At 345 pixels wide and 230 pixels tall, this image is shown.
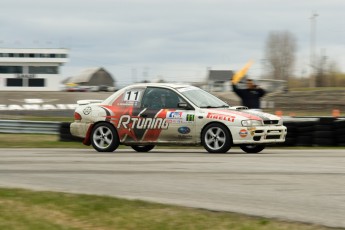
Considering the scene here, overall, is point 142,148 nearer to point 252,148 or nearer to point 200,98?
point 200,98

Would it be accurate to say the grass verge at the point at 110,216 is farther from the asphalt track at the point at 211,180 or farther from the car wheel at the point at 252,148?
the car wheel at the point at 252,148

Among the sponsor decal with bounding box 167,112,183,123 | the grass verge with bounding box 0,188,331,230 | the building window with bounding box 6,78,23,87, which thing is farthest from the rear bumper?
the building window with bounding box 6,78,23,87

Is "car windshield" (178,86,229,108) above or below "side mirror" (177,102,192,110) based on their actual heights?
above

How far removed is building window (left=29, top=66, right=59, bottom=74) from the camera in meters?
124

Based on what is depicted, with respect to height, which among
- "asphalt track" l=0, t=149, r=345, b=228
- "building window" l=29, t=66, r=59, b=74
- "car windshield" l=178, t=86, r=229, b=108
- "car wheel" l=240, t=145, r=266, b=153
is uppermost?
"building window" l=29, t=66, r=59, b=74

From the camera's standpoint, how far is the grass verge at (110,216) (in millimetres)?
6180

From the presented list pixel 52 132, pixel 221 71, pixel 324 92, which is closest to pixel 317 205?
pixel 52 132

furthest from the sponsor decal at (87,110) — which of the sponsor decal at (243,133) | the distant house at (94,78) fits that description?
the distant house at (94,78)

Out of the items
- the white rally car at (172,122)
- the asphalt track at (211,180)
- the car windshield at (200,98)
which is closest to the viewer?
the asphalt track at (211,180)

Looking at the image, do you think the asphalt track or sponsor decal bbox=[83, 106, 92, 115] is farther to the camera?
sponsor decal bbox=[83, 106, 92, 115]

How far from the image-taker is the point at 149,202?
731 centimetres

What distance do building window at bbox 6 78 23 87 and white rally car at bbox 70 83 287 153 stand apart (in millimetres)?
107159

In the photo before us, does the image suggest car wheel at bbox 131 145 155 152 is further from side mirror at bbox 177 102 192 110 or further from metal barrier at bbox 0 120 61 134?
metal barrier at bbox 0 120 61 134

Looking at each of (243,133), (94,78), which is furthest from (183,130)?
(94,78)
